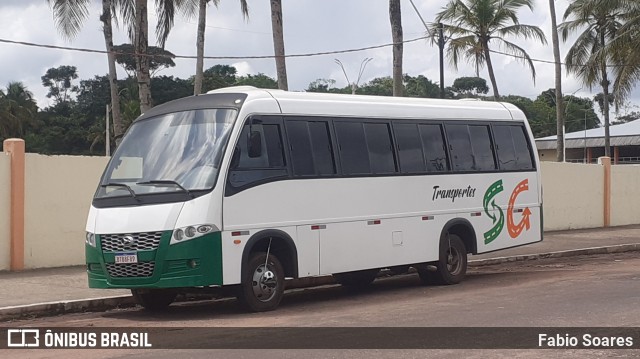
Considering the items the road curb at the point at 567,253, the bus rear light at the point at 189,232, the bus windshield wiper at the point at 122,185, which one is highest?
the bus windshield wiper at the point at 122,185

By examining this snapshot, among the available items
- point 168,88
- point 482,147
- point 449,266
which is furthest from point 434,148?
point 168,88

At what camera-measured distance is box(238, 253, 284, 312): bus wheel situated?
1226 cm

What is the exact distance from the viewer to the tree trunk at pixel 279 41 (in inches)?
915

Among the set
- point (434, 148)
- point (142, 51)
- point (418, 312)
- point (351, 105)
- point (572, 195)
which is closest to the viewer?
point (418, 312)

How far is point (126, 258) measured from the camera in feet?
38.9

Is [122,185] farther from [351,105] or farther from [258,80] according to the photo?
[258,80]

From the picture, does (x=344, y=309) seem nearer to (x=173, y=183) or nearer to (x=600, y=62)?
(x=173, y=183)

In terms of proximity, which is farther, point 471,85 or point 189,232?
point 471,85

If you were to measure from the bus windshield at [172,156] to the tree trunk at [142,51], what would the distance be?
405 inches

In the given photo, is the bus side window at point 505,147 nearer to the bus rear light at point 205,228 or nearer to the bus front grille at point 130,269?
the bus rear light at point 205,228

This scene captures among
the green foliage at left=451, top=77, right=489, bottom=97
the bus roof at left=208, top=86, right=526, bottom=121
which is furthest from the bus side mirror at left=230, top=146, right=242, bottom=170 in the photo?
the green foliage at left=451, top=77, right=489, bottom=97

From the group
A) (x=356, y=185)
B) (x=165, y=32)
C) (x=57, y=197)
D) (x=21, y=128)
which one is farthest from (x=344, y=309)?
(x=21, y=128)

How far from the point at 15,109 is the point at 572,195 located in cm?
4458

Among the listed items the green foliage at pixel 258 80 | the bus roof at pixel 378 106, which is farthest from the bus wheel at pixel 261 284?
the green foliage at pixel 258 80
